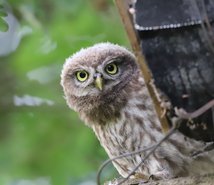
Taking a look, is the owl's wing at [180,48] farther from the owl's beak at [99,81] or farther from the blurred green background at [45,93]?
the blurred green background at [45,93]

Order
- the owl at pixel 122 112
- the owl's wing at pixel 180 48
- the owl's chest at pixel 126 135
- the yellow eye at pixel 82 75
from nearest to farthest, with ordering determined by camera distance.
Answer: the owl's wing at pixel 180 48 < the owl at pixel 122 112 < the owl's chest at pixel 126 135 < the yellow eye at pixel 82 75

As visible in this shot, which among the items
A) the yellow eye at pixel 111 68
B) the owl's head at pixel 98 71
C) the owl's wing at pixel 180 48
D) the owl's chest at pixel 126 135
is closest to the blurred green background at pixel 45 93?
the owl's head at pixel 98 71

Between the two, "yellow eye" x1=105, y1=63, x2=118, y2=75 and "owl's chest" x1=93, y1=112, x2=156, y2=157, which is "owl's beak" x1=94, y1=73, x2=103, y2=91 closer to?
"yellow eye" x1=105, y1=63, x2=118, y2=75

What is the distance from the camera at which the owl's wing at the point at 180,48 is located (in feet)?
11.1

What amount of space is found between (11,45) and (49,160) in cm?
89

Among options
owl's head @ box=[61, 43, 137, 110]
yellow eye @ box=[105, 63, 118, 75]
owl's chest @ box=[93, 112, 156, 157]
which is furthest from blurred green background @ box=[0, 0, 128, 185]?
owl's chest @ box=[93, 112, 156, 157]

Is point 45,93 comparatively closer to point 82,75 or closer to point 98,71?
point 82,75

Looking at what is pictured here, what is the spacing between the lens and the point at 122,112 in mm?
4699

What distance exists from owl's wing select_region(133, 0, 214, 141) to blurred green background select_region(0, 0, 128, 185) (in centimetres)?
238

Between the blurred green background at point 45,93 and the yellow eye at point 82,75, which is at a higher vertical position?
the blurred green background at point 45,93

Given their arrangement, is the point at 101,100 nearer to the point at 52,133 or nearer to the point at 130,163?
the point at 130,163

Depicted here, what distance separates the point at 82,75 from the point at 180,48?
1.88 meters

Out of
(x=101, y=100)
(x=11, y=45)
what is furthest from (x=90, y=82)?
(x=11, y=45)

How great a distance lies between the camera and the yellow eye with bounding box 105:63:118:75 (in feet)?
16.6
